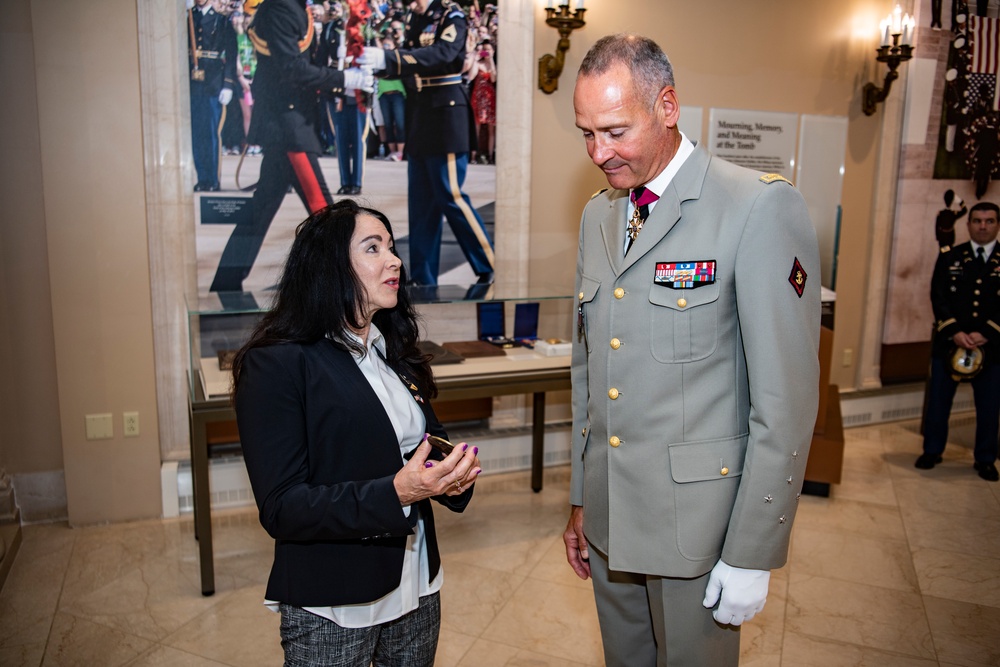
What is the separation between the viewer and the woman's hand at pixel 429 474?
5.04 feet

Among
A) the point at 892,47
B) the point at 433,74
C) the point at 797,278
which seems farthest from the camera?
the point at 892,47

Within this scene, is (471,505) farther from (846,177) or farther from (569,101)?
(846,177)

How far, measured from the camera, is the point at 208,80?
3707 millimetres

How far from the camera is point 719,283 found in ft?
5.03

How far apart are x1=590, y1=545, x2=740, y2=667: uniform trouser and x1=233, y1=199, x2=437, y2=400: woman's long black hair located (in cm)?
82

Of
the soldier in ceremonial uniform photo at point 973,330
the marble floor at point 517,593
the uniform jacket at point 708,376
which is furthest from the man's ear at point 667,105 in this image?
the soldier in ceremonial uniform photo at point 973,330

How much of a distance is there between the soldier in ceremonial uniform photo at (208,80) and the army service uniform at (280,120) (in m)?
0.14

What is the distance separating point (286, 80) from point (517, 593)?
2.68 m

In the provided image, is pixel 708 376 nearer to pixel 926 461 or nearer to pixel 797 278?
pixel 797 278

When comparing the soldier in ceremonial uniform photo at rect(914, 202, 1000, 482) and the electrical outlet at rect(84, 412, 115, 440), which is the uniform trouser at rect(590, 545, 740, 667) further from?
the soldier in ceremonial uniform photo at rect(914, 202, 1000, 482)

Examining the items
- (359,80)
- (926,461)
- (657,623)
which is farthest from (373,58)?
(926,461)

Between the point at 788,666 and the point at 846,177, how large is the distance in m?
3.91

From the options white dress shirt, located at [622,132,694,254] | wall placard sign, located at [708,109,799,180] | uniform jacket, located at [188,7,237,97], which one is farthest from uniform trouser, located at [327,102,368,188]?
white dress shirt, located at [622,132,694,254]

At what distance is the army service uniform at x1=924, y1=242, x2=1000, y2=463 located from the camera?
4.78m
